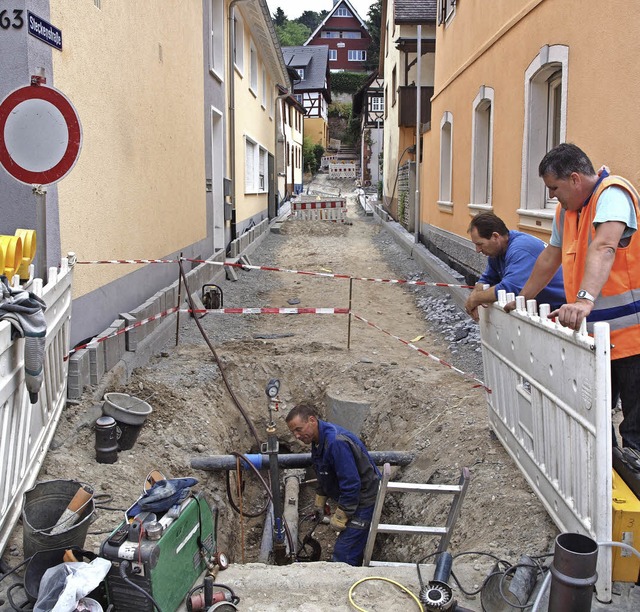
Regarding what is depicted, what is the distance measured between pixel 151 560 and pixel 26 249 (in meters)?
2.57

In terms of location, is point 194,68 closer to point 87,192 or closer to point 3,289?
point 87,192

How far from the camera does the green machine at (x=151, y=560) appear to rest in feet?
8.81

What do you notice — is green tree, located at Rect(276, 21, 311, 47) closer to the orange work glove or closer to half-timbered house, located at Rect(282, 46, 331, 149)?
half-timbered house, located at Rect(282, 46, 331, 149)

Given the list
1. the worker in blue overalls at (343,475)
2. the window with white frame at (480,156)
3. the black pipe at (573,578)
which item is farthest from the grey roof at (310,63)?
the black pipe at (573,578)

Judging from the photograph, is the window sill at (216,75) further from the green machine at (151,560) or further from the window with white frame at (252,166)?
the green machine at (151,560)

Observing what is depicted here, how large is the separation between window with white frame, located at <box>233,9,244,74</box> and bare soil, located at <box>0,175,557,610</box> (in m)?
7.08

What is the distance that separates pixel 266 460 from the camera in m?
5.34

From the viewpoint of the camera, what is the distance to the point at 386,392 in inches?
268

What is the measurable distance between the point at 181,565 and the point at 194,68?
29.7 feet

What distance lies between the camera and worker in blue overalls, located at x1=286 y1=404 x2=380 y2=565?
458 cm

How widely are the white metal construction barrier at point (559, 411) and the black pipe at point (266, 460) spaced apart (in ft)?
4.51

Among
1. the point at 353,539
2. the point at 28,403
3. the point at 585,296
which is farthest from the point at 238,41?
the point at 585,296

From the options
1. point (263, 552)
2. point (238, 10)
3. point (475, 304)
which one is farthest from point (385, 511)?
point (238, 10)

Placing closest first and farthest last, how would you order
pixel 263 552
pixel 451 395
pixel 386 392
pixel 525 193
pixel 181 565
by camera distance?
1. pixel 181 565
2. pixel 263 552
3. pixel 451 395
4. pixel 386 392
5. pixel 525 193
